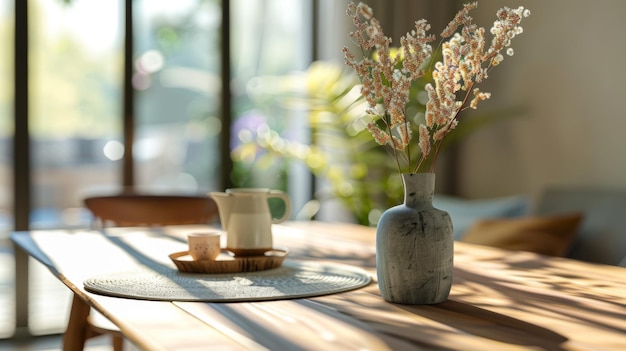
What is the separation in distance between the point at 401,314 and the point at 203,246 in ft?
1.81

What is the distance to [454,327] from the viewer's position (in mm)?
1031

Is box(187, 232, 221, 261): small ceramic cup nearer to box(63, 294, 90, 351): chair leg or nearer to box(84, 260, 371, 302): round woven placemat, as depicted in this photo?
box(84, 260, 371, 302): round woven placemat

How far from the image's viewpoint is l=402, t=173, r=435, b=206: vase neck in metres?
1.22

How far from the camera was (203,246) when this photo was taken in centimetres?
154

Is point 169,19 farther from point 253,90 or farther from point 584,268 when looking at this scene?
point 584,268

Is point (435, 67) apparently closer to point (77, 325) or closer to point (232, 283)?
point (232, 283)

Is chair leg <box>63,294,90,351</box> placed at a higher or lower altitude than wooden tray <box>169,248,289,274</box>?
lower

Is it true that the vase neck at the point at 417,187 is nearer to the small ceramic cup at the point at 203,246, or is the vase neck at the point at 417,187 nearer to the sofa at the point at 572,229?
the small ceramic cup at the point at 203,246

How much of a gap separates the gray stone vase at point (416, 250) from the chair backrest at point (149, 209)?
165cm

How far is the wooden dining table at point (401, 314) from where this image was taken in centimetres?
95

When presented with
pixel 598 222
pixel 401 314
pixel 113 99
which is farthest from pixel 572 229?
pixel 113 99

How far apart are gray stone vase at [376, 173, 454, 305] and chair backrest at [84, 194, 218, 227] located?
1652 millimetres

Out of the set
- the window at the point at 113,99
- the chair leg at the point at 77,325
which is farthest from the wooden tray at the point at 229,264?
the window at the point at 113,99

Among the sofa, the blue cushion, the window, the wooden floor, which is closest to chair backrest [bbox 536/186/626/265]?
the sofa
